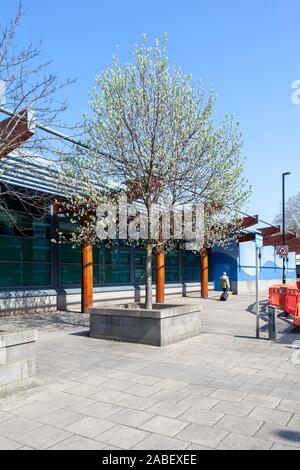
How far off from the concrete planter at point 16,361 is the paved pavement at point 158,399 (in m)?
0.17

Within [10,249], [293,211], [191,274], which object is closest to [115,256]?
[10,249]

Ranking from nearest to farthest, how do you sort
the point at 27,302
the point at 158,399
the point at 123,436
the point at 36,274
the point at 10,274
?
the point at 123,436
the point at 158,399
the point at 10,274
the point at 27,302
the point at 36,274

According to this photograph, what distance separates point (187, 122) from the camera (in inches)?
370

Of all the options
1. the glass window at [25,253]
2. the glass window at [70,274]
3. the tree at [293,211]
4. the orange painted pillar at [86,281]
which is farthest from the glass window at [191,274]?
the tree at [293,211]

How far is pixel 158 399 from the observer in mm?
5270

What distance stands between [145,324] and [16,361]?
3.85 m

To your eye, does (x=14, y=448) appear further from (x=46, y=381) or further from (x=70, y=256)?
(x=70, y=256)

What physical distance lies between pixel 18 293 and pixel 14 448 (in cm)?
998

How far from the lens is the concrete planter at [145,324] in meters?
8.77

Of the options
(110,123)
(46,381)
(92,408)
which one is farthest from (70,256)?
(92,408)

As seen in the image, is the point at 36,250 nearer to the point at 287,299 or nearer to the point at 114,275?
the point at 114,275

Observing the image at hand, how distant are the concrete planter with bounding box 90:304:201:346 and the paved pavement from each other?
28 cm

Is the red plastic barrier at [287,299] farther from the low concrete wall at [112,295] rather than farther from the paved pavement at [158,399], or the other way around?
the low concrete wall at [112,295]

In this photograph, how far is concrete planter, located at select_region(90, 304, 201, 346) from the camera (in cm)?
877
